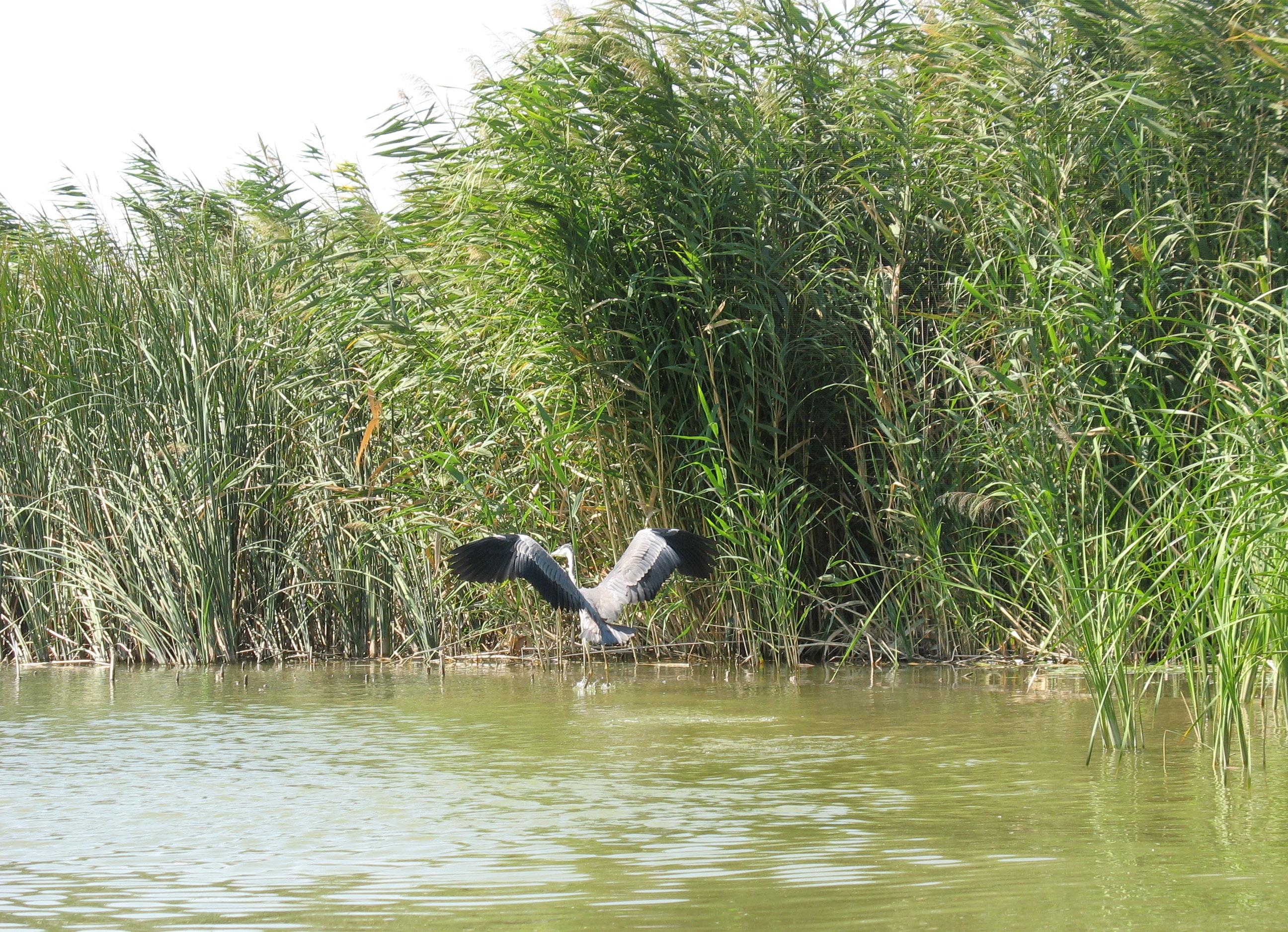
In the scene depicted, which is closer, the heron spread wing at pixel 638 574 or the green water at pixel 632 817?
the green water at pixel 632 817

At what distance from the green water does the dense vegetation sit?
104 cm

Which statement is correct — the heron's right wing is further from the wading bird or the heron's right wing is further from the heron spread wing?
the heron spread wing

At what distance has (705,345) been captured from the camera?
6.77m

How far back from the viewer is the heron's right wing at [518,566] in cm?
607

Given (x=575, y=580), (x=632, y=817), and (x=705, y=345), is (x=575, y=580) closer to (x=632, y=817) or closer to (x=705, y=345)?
(x=705, y=345)

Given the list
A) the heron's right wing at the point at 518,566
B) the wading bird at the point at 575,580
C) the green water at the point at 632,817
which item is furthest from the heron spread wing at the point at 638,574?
the green water at the point at 632,817

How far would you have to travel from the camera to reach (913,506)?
21.6ft

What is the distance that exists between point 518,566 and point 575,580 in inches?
13.0

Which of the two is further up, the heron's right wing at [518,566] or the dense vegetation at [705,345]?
the dense vegetation at [705,345]

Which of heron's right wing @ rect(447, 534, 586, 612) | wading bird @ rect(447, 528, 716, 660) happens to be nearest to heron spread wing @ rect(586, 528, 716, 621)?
wading bird @ rect(447, 528, 716, 660)

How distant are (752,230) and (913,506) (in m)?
1.56

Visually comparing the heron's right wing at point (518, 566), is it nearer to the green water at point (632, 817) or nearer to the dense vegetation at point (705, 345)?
the green water at point (632, 817)

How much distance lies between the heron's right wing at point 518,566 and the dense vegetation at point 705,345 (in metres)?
0.87

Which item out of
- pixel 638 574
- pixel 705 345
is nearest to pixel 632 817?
pixel 638 574
